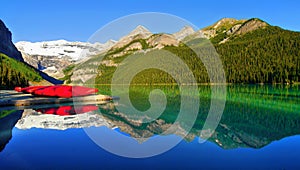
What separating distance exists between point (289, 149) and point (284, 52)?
96.4m

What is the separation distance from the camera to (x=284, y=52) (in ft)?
310

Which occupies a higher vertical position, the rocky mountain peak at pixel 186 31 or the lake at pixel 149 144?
the rocky mountain peak at pixel 186 31

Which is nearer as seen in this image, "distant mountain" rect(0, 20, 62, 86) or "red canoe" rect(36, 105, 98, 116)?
"red canoe" rect(36, 105, 98, 116)

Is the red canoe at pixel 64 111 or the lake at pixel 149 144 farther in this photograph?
the red canoe at pixel 64 111

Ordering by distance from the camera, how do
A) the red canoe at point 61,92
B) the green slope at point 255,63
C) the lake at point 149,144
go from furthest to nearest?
the green slope at point 255,63 < the red canoe at point 61,92 < the lake at point 149,144

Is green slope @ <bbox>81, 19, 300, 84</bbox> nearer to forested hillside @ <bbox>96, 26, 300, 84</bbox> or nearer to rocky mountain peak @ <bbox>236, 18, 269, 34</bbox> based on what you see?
forested hillside @ <bbox>96, 26, 300, 84</bbox>

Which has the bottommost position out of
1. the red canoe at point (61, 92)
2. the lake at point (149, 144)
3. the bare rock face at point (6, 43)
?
the lake at point (149, 144)

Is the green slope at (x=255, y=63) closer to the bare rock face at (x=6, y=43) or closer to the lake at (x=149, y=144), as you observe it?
the bare rock face at (x=6, y=43)

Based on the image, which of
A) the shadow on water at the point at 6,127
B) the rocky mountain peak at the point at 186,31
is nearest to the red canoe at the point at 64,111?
the shadow on water at the point at 6,127

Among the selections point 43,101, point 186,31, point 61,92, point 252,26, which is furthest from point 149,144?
point 252,26

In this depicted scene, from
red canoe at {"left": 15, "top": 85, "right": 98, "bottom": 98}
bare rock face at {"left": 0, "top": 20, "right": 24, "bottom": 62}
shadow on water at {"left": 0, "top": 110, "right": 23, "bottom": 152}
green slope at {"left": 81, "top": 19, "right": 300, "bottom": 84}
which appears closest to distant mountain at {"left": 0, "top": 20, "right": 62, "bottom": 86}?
bare rock face at {"left": 0, "top": 20, "right": 24, "bottom": 62}

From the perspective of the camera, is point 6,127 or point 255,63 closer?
point 6,127

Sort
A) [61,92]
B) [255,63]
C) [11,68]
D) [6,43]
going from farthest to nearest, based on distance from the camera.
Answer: [6,43] < [255,63] < [11,68] < [61,92]

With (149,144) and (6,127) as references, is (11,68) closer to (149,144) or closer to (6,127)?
(6,127)
